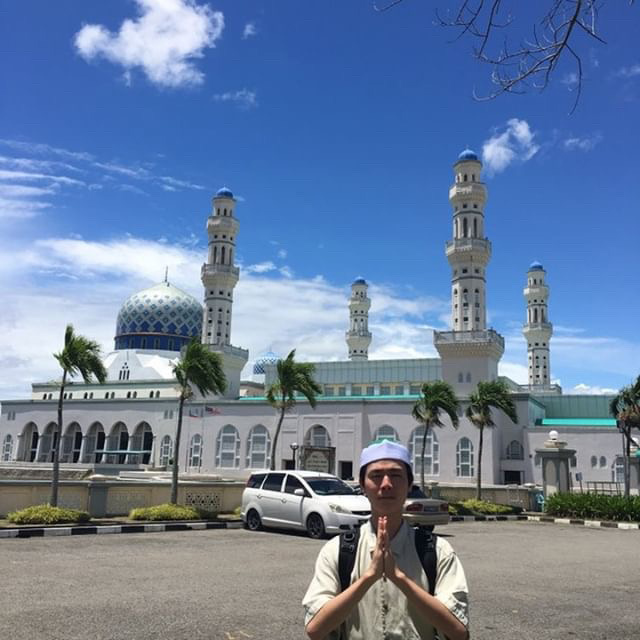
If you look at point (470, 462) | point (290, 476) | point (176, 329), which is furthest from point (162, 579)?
point (176, 329)

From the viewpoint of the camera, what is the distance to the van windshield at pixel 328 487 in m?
15.8

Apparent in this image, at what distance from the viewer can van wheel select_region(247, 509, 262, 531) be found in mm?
16962

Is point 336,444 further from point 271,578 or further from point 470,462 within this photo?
point 271,578

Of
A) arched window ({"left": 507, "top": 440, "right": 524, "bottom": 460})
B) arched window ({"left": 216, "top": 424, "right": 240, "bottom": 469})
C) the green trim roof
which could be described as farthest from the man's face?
arched window ({"left": 216, "top": 424, "right": 240, "bottom": 469})

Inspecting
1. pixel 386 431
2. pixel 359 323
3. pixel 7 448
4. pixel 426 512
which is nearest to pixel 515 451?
pixel 386 431

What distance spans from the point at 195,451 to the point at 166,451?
270cm

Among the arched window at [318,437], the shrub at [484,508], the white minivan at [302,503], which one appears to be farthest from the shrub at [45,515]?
the arched window at [318,437]

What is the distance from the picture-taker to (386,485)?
266cm

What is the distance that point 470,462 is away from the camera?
1613 inches

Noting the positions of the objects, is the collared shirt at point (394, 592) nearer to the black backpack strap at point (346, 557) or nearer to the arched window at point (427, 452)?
the black backpack strap at point (346, 557)

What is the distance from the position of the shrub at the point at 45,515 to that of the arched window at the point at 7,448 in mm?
43978

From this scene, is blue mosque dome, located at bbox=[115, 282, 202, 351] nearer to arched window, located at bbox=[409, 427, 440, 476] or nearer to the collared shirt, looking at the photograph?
arched window, located at bbox=[409, 427, 440, 476]

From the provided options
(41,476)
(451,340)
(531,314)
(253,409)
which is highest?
Result: (531,314)

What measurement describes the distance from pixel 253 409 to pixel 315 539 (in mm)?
32665
